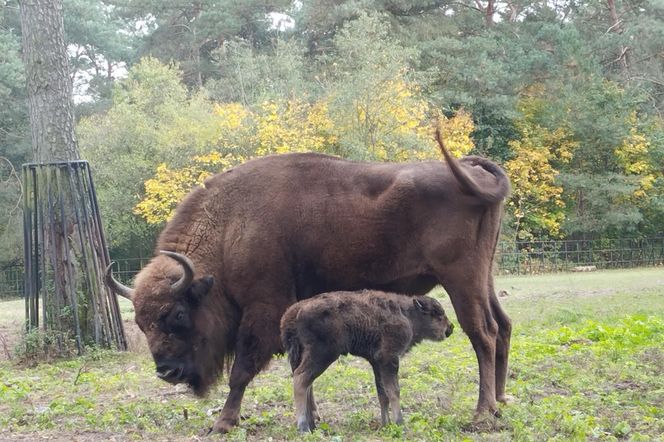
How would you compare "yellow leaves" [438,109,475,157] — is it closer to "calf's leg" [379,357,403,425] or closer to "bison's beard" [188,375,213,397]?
"bison's beard" [188,375,213,397]

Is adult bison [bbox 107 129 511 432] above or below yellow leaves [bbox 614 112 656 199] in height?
below

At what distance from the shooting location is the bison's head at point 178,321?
7.29 metres

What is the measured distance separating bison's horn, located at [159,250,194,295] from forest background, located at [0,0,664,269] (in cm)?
2433

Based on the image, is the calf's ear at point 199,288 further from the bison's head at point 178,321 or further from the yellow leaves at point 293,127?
the yellow leaves at point 293,127

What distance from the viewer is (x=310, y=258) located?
7.62 meters

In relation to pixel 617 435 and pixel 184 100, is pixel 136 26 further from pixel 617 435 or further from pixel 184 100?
pixel 617 435

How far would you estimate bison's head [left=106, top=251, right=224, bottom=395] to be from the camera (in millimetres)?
7289

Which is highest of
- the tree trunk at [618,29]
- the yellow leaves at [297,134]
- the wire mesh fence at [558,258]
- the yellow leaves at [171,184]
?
the tree trunk at [618,29]

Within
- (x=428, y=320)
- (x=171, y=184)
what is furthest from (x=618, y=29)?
(x=428, y=320)

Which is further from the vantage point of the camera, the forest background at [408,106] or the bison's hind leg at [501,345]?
the forest background at [408,106]

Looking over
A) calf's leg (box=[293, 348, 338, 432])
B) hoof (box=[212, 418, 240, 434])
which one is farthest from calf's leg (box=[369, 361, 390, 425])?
hoof (box=[212, 418, 240, 434])

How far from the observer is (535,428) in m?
6.49

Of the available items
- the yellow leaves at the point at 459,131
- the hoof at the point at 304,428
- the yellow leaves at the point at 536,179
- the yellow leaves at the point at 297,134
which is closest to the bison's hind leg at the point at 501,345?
the hoof at the point at 304,428

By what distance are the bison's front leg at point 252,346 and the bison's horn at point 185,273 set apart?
608 mm
